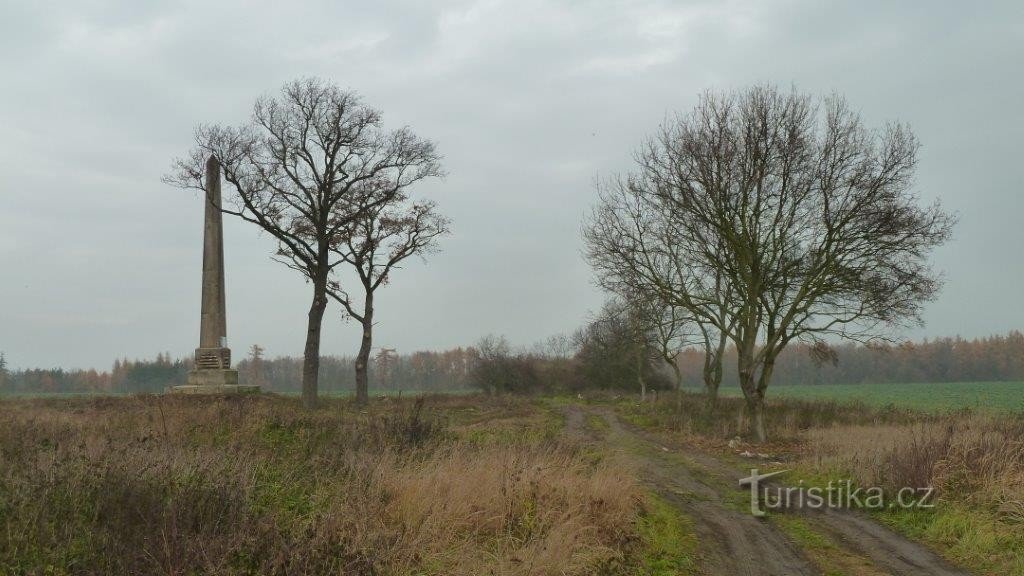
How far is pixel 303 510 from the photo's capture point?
7254mm

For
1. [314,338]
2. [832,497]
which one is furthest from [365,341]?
[832,497]

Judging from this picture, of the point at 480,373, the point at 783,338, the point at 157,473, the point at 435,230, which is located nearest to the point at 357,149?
the point at 435,230

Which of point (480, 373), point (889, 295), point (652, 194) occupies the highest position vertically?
point (652, 194)

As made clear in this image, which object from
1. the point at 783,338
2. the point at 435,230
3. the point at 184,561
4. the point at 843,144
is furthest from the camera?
the point at 435,230

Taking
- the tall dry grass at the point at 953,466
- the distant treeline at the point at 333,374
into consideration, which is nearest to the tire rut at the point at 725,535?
the tall dry grass at the point at 953,466

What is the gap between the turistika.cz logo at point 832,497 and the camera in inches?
408

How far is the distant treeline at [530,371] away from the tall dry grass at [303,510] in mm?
54011

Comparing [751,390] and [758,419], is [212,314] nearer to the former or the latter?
[751,390]

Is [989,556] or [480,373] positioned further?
[480,373]

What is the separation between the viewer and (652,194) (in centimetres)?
2233

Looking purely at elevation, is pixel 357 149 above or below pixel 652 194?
above

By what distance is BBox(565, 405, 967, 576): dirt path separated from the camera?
7.51 meters

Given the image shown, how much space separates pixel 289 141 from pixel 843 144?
1947 cm

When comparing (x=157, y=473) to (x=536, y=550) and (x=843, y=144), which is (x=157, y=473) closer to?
(x=536, y=550)
